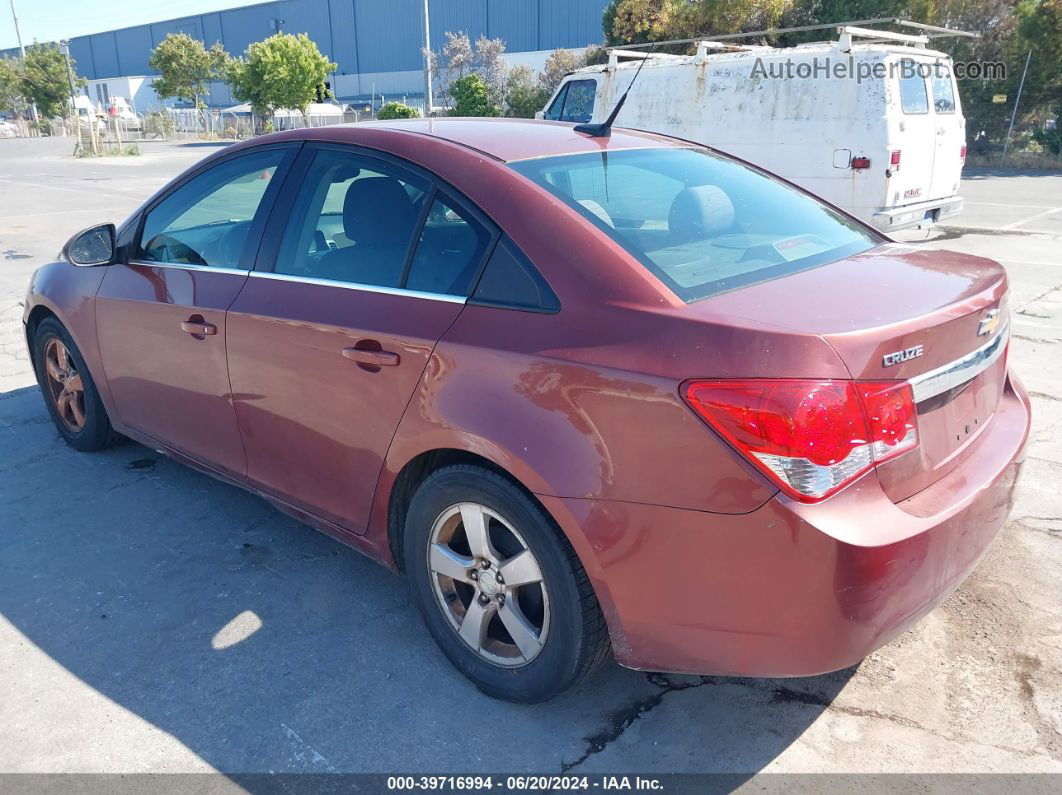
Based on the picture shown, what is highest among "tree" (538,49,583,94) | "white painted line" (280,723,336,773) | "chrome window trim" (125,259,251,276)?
"tree" (538,49,583,94)

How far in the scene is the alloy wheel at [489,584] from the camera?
2455 mm

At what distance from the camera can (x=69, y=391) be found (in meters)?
4.45

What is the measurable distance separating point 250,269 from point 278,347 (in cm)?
40

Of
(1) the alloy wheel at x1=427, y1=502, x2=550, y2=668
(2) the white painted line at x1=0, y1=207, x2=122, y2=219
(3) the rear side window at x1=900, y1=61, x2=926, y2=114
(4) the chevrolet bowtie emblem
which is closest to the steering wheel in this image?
(1) the alloy wheel at x1=427, y1=502, x2=550, y2=668

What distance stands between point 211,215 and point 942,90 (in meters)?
10.2

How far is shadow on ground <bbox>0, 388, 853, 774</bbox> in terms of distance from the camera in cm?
244

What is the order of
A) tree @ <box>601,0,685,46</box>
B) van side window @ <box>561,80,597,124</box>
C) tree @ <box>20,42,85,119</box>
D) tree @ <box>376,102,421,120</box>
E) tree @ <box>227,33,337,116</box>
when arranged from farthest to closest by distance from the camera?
tree @ <box>20,42,85,119</box>, tree @ <box>227,33,337,116</box>, tree @ <box>376,102,421,120</box>, tree @ <box>601,0,685,46</box>, van side window @ <box>561,80,597,124</box>

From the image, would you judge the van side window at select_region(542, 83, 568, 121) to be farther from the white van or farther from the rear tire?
the rear tire

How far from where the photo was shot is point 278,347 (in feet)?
9.74

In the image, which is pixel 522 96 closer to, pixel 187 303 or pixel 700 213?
pixel 187 303

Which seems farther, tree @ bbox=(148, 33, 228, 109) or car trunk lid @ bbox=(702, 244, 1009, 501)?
tree @ bbox=(148, 33, 228, 109)

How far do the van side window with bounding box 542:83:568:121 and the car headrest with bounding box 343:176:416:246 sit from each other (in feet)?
35.3

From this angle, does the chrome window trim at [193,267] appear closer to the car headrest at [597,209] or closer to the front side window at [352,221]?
the front side window at [352,221]

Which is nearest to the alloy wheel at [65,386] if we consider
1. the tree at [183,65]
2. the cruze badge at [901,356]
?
the cruze badge at [901,356]
